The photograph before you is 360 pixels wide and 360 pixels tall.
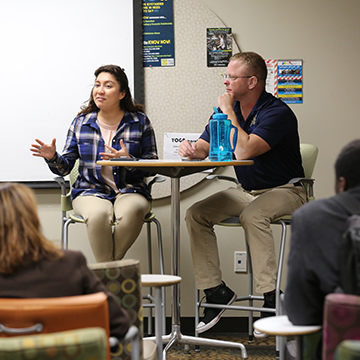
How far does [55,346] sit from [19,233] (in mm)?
305

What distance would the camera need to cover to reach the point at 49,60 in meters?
3.17

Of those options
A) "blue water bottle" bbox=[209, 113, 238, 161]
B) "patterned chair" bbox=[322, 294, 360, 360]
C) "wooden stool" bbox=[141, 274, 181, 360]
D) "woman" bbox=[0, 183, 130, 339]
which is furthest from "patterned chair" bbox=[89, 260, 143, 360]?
"blue water bottle" bbox=[209, 113, 238, 161]

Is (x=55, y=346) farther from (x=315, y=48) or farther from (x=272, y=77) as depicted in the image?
(x=315, y=48)

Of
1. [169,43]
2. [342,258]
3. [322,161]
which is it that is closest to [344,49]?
[322,161]

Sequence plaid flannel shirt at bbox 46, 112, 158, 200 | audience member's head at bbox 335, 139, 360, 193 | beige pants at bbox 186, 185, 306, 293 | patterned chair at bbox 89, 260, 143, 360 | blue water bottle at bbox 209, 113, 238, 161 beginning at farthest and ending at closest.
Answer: plaid flannel shirt at bbox 46, 112, 158, 200 < beige pants at bbox 186, 185, 306, 293 < blue water bottle at bbox 209, 113, 238, 161 < patterned chair at bbox 89, 260, 143, 360 < audience member's head at bbox 335, 139, 360, 193

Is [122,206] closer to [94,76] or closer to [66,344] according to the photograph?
A: [94,76]

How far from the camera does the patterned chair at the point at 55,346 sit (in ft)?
2.90

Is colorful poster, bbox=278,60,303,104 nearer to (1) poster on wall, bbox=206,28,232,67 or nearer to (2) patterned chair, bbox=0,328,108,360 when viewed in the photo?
(1) poster on wall, bbox=206,28,232,67

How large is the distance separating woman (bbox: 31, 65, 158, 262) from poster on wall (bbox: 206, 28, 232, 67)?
60 cm

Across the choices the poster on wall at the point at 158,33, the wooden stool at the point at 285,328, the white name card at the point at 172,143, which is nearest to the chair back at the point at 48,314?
the wooden stool at the point at 285,328

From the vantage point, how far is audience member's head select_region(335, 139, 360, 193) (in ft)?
3.87

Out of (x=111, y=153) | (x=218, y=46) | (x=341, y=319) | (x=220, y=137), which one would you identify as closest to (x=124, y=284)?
(x=341, y=319)

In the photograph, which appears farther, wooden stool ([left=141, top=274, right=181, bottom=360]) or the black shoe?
the black shoe

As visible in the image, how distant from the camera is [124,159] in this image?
2.34 m
